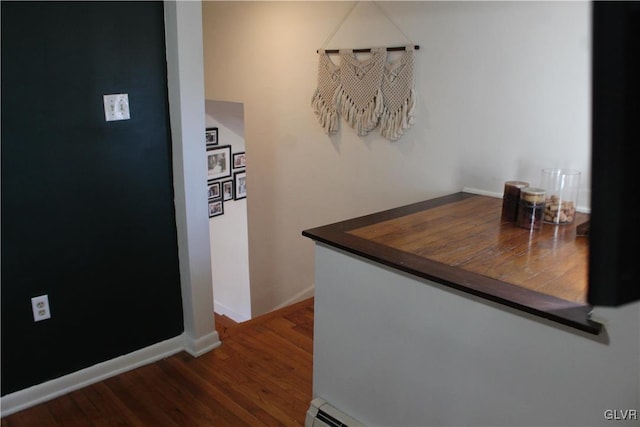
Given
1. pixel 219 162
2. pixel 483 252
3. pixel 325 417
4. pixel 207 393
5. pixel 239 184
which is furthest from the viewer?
pixel 239 184

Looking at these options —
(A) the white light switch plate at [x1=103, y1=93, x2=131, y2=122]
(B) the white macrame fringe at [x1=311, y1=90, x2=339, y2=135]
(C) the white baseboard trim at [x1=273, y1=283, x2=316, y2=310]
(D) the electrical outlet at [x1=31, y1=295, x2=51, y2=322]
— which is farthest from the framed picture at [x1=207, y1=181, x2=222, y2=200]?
(D) the electrical outlet at [x1=31, y1=295, x2=51, y2=322]

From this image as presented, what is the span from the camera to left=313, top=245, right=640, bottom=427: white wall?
4.11ft

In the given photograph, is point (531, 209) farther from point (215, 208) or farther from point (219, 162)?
point (215, 208)

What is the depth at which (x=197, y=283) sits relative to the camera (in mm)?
2576

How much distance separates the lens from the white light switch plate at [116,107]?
2154 millimetres

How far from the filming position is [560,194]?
7.02 feet

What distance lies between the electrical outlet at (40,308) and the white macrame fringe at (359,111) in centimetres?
199

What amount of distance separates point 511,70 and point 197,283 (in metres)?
1.91

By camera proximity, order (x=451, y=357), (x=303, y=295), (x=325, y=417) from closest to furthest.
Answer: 1. (x=451, y=357)
2. (x=325, y=417)
3. (x=303, y=295)

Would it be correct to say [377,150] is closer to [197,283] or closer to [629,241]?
[197,283]

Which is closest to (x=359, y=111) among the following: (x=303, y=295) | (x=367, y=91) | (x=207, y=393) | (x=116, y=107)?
(x=367, y=91)

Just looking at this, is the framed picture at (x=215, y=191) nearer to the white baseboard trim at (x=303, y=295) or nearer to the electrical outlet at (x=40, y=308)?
the white baseboard trim at (x=303, y=295)

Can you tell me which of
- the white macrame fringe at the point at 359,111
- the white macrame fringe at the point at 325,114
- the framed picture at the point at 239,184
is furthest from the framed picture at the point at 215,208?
the white macrame fringe at the point at 359,111

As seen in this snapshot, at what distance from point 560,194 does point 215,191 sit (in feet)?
13.1
